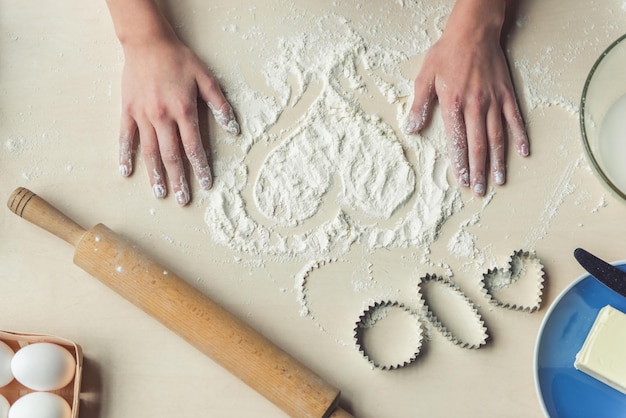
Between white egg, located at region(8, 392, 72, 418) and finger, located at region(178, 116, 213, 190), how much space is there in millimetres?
321

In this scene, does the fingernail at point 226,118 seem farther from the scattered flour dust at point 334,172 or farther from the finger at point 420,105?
the finger at point 420,105

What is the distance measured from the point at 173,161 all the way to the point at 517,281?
1.57 feet

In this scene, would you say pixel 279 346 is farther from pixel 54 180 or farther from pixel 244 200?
pixel 54 180

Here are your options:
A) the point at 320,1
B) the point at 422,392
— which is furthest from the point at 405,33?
the point at 422,392

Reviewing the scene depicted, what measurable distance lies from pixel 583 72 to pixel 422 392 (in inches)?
19.0

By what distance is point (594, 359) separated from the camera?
0.78 meters

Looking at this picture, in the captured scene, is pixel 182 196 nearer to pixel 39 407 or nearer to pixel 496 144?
pixel 39 407

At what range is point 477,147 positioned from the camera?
2.88 ft

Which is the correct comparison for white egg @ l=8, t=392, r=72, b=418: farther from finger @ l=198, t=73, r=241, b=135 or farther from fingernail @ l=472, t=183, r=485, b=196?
fingernail @ l=472, t=183, r=485, b=196

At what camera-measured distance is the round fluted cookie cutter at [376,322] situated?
832 millimetres

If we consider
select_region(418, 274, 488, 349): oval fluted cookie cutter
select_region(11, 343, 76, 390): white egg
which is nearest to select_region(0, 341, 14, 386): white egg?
select_region(11, 343, 76, 390): white egg

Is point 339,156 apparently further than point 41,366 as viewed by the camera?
Yes

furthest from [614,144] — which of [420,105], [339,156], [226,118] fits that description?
[226,118]

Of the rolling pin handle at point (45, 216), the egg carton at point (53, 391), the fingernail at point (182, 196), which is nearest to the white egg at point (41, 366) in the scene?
the egg carton at point (53, 391)
